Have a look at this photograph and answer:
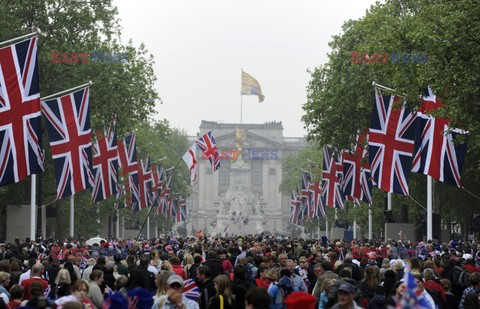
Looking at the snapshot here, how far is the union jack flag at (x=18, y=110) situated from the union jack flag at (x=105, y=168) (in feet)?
49.6

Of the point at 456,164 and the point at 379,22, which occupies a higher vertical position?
the point at 379,22

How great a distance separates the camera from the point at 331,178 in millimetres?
58000

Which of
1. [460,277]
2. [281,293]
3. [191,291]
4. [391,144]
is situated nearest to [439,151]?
[391,144]

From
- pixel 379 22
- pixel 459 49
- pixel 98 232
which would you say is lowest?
pixel 98 232

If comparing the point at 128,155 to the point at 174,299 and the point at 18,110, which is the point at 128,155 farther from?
the point at 174,299

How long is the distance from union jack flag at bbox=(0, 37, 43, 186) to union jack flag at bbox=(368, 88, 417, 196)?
12.0 metres

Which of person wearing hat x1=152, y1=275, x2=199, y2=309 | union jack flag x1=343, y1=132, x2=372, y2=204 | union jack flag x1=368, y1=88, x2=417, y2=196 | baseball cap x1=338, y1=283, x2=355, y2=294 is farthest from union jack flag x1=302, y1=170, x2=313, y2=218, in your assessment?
baseball cap x1=338, y1=283, x2=355, y2=294

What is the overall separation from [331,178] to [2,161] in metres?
29.2

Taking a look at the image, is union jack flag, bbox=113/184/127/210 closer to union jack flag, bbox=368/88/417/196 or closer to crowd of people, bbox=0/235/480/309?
union jack flag, bbox=368/88/417/196

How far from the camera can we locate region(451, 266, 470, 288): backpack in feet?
64.8

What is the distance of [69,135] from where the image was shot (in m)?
37.4

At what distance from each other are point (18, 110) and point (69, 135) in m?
6.14

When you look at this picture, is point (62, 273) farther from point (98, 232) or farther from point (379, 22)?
point (98, 232)

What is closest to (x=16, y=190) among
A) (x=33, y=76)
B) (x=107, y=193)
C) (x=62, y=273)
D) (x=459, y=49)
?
(x=107, y=193)
